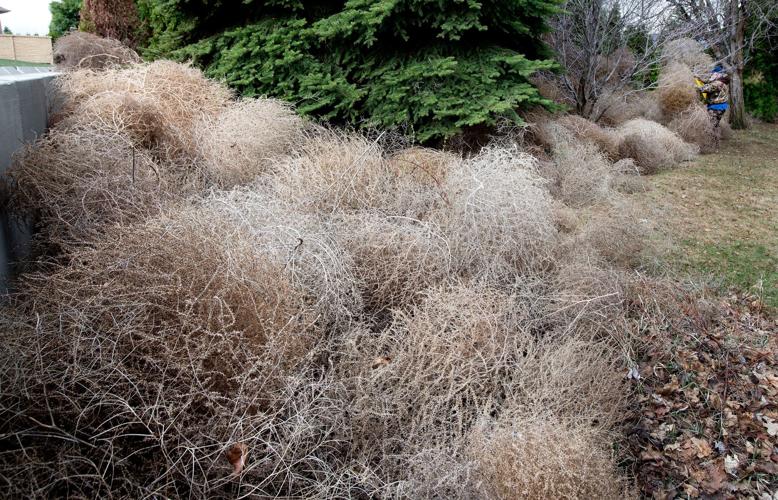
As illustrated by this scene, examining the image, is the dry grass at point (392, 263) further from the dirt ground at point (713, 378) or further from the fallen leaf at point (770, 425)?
the fallen leaf at point (770, 425)

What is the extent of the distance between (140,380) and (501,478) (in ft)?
4.85

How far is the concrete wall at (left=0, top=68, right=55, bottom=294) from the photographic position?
3641 millimetres

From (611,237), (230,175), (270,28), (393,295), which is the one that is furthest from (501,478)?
(270,28)

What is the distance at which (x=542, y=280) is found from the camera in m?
3.89

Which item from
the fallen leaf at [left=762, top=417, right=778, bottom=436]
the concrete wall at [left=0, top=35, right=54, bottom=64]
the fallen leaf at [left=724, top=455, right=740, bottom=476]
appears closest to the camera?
the fallen leaf at [left=724, top=455, right=740, bottom=476]

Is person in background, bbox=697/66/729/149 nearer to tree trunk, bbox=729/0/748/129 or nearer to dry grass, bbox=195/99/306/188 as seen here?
tree trunk, bbox=729/0/748/129

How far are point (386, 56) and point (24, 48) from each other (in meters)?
10.6

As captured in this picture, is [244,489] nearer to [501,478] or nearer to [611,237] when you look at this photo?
[501,478]

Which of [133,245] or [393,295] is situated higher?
[133,245]

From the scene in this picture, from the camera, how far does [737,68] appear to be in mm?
13289

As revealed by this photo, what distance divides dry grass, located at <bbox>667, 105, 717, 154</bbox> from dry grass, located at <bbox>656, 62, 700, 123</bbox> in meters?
1.00

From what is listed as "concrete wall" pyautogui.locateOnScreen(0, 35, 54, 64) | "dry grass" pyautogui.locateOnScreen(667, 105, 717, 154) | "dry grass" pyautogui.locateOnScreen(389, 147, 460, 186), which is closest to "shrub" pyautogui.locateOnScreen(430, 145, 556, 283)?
"dry grass" pyautogui.locateOnScreen(389, 147, 460, 186)

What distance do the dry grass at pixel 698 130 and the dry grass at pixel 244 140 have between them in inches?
324

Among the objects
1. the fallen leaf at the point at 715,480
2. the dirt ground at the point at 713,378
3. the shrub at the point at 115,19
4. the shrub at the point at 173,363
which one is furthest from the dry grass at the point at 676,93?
the shrub at the point at 173,363
